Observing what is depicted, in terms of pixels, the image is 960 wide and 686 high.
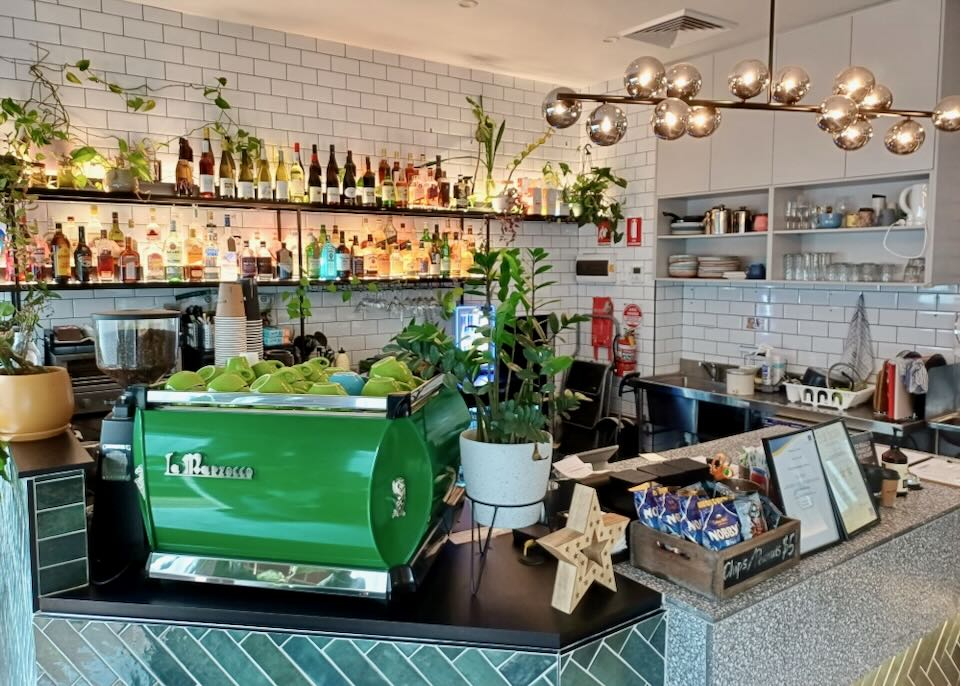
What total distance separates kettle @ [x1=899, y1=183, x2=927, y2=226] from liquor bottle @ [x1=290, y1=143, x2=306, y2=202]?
321cm

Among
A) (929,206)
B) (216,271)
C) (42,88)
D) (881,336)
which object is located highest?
(42,88)

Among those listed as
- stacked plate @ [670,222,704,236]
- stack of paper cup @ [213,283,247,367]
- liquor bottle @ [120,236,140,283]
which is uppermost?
stacked plate @ [670,222,704,236]

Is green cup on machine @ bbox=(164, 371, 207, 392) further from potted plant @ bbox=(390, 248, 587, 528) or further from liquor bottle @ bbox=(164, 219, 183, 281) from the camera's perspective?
liquor bottle @ bbox=(164, 219, 183, 281)

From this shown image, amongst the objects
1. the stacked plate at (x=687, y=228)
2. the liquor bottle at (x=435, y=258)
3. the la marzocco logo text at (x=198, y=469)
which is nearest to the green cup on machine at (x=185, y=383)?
the la marzocco logo text at (x=198, y=469)

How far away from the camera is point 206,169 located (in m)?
3.99

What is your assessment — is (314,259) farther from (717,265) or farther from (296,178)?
(717,265)

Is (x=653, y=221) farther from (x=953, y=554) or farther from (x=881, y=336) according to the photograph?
(x=953, y=554)

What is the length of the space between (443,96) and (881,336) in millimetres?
3119

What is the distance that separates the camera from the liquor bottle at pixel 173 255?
3.77m

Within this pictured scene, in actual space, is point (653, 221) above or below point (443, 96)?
below

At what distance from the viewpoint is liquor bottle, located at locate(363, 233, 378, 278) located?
4.55 m

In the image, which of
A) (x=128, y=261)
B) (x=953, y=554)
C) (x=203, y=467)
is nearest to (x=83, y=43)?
(x=128, y=261)

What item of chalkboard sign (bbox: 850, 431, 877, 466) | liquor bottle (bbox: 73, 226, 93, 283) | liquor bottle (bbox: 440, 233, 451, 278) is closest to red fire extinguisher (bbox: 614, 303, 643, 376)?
liquor bottle (bbox: 440, 233, 451, 278)

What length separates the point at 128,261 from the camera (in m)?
3.65
